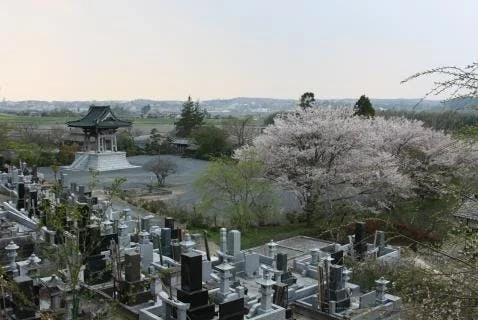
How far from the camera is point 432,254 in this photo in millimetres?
4496

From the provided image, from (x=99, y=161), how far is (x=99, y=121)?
3511mm

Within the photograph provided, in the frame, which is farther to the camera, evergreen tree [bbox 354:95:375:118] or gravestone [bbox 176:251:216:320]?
evergreen tree [bbox 354:95:375:118]

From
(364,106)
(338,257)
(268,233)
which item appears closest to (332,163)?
(268,233)

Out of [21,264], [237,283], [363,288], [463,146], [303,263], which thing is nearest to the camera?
[463,146]

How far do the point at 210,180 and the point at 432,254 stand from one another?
17.8 metres

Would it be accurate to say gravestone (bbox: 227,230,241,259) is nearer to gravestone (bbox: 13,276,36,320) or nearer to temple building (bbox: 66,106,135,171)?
gravestone (bbox: 13,276,36,320)

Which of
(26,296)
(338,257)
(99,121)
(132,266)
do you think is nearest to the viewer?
(26,296)

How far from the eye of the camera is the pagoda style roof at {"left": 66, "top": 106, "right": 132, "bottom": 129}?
39812 mm

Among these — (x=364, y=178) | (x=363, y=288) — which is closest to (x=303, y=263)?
(x=363, y=288)

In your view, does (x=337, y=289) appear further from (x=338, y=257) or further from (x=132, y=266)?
(x=132, y=266)

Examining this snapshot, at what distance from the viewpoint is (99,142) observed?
135 feet

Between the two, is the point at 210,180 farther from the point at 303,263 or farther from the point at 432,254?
the point at 432,254

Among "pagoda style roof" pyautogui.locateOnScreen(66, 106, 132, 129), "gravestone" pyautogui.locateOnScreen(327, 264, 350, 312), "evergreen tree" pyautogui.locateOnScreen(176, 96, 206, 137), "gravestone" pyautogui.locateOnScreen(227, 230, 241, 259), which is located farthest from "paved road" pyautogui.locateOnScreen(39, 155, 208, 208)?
"evergreen tree" pyautogui.locateOnScreen(176, 96, 206, 137)

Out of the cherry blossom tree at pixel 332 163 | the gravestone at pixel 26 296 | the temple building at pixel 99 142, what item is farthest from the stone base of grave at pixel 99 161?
the gravestone at pixel 26 296
